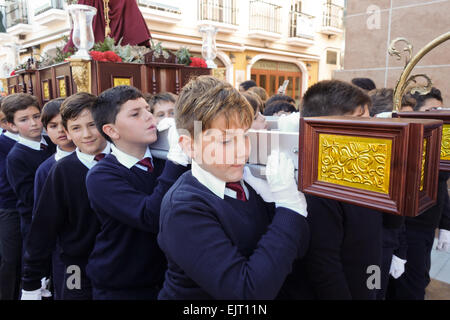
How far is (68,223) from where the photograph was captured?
5.30 feet

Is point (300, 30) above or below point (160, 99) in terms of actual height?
above

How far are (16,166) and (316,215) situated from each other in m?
2.05

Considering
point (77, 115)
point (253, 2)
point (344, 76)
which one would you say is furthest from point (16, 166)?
point (253, 2)

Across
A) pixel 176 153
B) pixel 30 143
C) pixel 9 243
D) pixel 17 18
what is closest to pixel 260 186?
pixel 176 153

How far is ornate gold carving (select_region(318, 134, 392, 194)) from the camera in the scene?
28.4 inches

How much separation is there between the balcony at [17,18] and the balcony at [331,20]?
10.8 metres

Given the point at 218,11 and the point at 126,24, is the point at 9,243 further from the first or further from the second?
the point at 218,11

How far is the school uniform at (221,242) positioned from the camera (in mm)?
780

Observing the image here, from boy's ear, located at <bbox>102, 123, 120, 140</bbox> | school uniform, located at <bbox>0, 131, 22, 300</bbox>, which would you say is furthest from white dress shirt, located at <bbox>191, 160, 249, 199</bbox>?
school uniform, located at <bbox>0, 131, 22, 300</bbox>

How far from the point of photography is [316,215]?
993mm

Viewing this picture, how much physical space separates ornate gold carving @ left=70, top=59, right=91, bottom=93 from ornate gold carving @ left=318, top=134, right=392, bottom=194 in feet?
6.22

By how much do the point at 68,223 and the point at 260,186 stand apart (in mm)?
1104

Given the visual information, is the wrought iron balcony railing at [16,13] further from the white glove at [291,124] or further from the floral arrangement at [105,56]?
the white glove at [291,124]
